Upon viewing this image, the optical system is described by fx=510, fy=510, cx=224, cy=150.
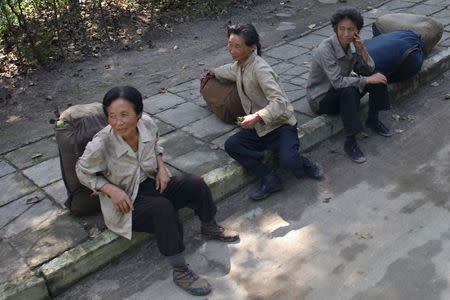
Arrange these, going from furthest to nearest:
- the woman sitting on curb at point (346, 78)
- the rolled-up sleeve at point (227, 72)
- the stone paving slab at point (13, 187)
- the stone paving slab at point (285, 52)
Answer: the stone paving slab at point (285, 52) → the rolled-up sleeve at point (227, 72) → the woman sitting on curb at point (346, 78) → the stone paving slab at point (13, 187)

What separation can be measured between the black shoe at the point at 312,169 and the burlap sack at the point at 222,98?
87 centimetres

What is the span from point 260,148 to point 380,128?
4.73ft

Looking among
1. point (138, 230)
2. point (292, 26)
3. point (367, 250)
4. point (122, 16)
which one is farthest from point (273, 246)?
point (122, 16)

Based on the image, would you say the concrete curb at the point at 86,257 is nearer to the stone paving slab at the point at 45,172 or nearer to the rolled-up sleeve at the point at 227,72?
the rolled-up sleeve at the point at 227,72

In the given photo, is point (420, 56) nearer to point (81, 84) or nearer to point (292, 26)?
point (292, 26)

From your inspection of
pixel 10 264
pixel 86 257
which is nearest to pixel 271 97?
pixel 86 257

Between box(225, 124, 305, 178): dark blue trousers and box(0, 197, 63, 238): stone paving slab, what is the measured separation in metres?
1.51

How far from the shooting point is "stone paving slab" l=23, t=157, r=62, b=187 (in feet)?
14.5

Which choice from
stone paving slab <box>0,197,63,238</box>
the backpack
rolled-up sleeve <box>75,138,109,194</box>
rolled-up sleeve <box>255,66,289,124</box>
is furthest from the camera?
the backpack

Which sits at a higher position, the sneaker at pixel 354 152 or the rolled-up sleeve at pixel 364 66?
the rolled-up sleeve at pixel 364 66

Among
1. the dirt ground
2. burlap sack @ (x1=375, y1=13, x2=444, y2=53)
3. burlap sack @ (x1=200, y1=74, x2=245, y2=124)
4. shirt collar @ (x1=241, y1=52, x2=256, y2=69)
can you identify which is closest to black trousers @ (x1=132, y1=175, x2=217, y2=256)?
shirt collar @ (x1=241, y1=52, x2=256, y2=69)

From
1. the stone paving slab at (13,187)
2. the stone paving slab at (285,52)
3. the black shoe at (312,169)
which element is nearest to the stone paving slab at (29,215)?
the stone paving slab at (13,187)

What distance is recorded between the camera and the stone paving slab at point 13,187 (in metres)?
4.23

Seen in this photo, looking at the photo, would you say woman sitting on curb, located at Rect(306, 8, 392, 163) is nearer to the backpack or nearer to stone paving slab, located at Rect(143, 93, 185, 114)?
the backpack
